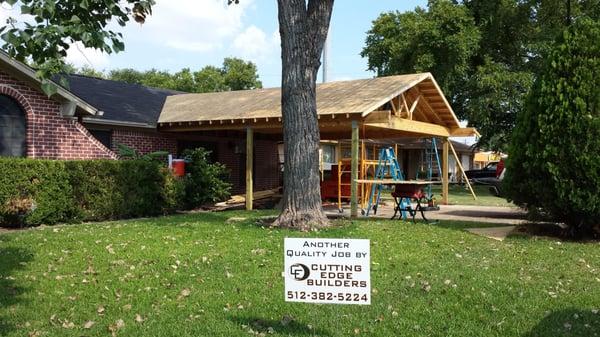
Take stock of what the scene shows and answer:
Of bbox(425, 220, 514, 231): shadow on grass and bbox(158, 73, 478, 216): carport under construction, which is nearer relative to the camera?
bbox(425, 220, 514, 231): shadow on grass

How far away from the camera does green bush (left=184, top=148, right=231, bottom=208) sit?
16.1 m

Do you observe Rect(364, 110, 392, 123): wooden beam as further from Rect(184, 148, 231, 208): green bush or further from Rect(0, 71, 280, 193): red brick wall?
Rect(0, 71, 280, 193): red brick wall

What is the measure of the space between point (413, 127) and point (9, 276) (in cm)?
1160

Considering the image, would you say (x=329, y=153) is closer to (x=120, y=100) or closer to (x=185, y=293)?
(x=120, y=100)

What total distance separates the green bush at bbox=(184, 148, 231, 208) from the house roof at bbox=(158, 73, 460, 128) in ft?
3.77

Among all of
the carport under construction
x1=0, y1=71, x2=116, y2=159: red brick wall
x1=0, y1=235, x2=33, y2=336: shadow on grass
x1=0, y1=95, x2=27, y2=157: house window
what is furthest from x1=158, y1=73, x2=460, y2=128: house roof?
x1=0, y1=235, x2=33, y2=336: shadow on grass

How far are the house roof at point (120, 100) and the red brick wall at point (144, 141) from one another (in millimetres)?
454

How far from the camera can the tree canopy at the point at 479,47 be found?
28.6 meters

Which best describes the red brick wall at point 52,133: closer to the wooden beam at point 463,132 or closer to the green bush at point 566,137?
the green bush at point 566,137

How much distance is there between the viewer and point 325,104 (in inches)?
572

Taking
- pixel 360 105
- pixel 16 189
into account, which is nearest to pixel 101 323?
pixel 16 189

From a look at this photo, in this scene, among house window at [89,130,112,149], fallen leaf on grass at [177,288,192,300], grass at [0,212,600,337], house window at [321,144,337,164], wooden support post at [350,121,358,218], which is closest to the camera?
grass at [0,212,600,337]

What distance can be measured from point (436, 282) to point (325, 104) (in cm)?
860

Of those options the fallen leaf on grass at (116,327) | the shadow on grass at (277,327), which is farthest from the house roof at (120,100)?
the shadow on grass at (277,327)
